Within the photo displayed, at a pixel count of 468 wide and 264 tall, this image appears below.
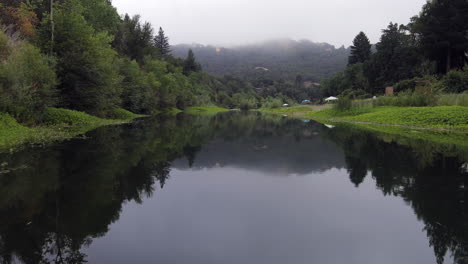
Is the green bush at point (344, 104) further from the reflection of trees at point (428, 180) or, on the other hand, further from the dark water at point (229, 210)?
the dark water at point (229, 210)

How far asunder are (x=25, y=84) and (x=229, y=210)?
17.9m

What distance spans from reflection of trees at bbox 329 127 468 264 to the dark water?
31mm

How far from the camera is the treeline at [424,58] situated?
135 feet

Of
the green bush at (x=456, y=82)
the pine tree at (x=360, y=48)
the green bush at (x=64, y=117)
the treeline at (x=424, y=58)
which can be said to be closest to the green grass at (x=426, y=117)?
the treeline at (x=424, y=58)

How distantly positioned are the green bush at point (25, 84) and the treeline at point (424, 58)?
33.8 meters

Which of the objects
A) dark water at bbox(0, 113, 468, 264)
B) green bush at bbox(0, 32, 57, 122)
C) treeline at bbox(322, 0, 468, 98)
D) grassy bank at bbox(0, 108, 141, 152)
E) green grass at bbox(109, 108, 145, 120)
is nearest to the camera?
dark water at bbox(0, 113, 468, 264)

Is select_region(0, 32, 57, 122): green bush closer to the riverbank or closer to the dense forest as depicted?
the dense forest

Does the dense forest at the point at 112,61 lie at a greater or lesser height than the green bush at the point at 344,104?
greater

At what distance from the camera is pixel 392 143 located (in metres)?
15.0

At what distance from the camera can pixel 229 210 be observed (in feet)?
19.7

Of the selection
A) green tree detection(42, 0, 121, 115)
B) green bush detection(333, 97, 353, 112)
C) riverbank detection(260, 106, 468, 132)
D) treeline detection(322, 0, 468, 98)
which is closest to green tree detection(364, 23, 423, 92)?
treeline detection(322, 0, 468, 98)

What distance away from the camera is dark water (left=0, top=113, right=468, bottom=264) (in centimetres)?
436

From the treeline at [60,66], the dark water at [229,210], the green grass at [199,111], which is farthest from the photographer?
the green grass at [199,111]

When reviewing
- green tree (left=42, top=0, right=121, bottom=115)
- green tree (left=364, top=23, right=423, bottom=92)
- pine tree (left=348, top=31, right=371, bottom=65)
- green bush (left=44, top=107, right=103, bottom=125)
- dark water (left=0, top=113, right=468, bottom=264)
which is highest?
pine tree (left=348, top=31, right=371, bottom=65)
